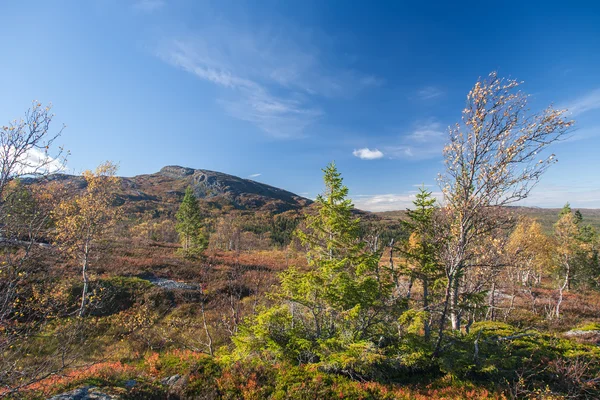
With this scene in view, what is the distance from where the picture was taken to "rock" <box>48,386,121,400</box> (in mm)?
5776

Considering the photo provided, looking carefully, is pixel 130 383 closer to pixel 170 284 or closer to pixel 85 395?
pixel 85 395

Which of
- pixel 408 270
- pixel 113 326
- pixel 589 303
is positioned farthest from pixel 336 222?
pixel 589 303

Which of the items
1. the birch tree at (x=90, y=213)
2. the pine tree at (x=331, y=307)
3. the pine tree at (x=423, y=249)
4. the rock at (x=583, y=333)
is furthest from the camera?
the birch tree at (x=90, y=213)

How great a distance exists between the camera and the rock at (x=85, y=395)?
5.78m

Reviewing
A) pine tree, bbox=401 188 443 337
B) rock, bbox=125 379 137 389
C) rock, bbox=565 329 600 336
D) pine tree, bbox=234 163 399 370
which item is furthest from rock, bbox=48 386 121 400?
rock, bbox=565 329 600 336

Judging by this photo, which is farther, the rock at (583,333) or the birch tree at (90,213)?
the birch tree at (90,213)

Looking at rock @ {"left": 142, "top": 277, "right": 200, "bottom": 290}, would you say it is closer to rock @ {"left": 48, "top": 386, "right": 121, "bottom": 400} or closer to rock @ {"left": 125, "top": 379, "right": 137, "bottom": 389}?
rock @ {"left": 125, "top": 379, "right": 137, "bottom": 389}

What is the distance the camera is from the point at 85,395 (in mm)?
5945

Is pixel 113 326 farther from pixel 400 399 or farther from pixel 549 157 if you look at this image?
pixel 549 157

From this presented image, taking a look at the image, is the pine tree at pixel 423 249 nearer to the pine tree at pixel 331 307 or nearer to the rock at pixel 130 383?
the pine tree at pixel 331 307

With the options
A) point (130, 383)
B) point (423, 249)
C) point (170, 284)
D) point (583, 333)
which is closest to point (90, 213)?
point (170, 284)

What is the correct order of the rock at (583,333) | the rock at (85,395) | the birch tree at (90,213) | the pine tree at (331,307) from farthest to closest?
the birch tree at (90,213), the rock at (583,333), the pine tree at (331,307), the rock at (85,395)

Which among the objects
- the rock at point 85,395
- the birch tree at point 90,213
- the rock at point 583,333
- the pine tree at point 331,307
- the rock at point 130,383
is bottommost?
the rock at point 583,333

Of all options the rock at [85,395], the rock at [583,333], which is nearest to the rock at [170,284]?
the rock at [85,395]
